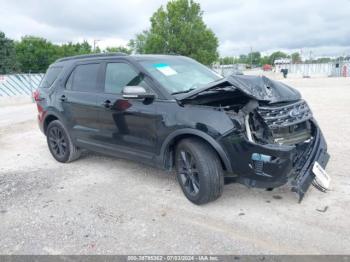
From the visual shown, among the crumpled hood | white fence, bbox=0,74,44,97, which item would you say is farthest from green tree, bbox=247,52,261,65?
the crumpled hood

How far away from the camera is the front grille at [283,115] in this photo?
327cm

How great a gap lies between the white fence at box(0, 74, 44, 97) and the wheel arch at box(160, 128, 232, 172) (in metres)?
17.2

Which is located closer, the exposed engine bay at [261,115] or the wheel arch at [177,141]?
the exposed engine bay at [261,115]

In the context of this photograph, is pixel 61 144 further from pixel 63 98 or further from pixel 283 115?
pixel 283 115

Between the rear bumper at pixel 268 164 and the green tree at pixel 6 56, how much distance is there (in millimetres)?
32495

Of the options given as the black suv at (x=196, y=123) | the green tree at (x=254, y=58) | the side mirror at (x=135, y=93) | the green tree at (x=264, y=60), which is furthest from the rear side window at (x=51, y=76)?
the green tree at (x=264, y=60)

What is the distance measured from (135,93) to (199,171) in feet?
3.97

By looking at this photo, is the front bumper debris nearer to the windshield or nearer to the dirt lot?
the dirt lot

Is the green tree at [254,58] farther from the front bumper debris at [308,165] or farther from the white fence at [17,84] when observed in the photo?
the front bumper debris at [308,165]

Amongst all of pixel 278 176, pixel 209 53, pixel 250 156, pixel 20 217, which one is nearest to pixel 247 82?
pixel 250 156

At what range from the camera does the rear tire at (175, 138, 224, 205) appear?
3.46 metres

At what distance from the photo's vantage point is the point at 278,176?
3.21 metres

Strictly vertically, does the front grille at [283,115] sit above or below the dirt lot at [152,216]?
above

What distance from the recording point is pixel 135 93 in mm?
3783
